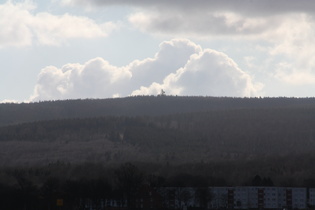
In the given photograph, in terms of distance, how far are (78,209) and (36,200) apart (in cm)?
807

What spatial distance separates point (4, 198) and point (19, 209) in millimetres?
8721

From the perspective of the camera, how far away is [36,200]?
645 ft

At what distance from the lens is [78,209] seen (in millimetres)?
198000

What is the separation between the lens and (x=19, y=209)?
18738 cm

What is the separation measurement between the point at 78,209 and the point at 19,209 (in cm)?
1442

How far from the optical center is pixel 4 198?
19512 centimetres

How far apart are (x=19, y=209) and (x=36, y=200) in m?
9.37

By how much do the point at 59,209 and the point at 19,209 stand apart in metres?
7.22

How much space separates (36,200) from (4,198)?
5949 millimetres

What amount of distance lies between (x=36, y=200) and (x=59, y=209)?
36.7 feet

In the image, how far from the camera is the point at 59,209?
187 m
